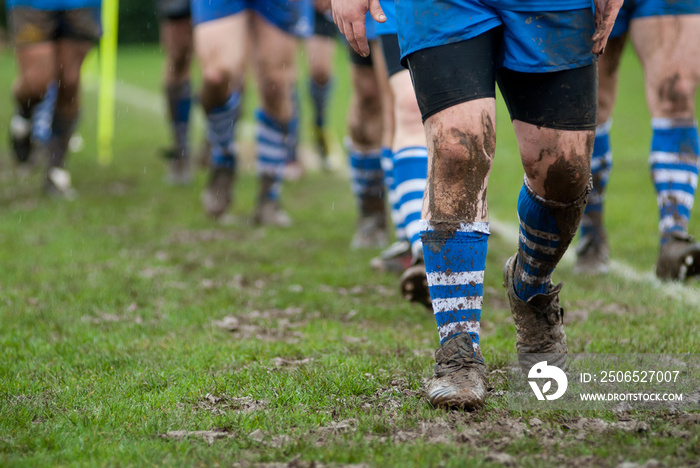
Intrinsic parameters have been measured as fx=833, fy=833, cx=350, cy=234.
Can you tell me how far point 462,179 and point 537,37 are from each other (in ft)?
1.54

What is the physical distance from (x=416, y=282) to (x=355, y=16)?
1.21 m

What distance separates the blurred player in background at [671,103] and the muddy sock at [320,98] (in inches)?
225

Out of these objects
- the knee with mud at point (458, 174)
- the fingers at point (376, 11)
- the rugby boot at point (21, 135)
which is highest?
the fingers at point (376, 11)

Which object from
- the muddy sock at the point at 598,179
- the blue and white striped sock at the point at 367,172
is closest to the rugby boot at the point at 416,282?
the muddy sock at the point at 598,179

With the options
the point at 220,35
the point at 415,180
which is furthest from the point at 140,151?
the point at 415,180

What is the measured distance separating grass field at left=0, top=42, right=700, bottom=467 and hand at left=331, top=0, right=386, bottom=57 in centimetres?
109

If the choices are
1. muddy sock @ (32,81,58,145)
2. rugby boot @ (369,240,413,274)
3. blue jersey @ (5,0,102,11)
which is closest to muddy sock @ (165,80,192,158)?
muddy sock @ (32,81,58,145)

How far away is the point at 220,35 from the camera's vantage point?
5.77 meters

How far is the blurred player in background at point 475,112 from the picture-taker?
246cm

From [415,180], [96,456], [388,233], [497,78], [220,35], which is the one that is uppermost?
[220,35]

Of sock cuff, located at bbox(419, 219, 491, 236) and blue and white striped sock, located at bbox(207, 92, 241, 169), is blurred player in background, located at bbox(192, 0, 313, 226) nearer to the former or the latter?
blue and white striped sock, located at bbox(207, 92, 241, 169)

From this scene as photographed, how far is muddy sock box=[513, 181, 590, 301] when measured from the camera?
265 centimetres

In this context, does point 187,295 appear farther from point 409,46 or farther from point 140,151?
point 140,151

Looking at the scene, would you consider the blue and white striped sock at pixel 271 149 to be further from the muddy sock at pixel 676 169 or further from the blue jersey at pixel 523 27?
the blue jersey at pixel 523 27
